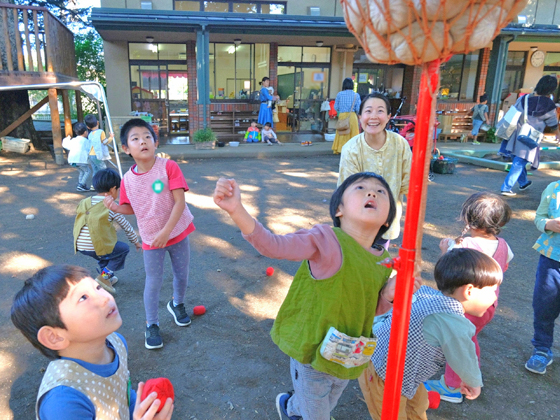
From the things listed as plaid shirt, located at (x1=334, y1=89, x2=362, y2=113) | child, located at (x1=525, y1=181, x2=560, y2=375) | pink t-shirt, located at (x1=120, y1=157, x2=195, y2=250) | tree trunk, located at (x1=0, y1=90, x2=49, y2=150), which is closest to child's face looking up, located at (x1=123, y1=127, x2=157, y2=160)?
pink t-shirt, located at (x1=120, y1=157, x2=195, y2=250)

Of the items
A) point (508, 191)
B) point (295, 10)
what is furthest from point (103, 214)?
point (295, 10)

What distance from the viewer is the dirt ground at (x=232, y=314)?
2.52 metres

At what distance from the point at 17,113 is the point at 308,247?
45.0 feet

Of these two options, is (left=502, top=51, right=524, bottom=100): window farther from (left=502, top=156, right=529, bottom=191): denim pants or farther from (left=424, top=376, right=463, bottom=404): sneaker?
(left=424, top=376, right=463, bottom=404): sneaker

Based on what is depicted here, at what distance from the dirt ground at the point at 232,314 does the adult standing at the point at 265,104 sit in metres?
6.90

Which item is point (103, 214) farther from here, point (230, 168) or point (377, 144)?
point (230, 168)

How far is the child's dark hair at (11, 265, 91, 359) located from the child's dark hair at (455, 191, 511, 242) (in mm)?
2246

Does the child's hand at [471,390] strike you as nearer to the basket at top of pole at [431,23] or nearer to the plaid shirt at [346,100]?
the basket at top of pole at [431,23]

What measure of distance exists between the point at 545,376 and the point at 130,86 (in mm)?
15075

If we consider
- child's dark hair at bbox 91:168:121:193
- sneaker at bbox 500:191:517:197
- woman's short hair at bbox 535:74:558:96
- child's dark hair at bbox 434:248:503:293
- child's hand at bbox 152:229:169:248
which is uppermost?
woman's short hair at bbox 535:74:558:96

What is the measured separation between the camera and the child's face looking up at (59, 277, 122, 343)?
141 cm

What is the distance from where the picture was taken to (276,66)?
14977mm

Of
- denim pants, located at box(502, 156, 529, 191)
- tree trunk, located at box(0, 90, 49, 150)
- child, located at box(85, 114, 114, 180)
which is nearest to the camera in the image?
denim pants, located at box(502, 156, 529, 191)

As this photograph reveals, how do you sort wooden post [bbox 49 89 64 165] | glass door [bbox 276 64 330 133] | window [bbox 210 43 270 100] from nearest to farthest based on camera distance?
wooden post [bbox 49 89 64 165] < window [bbox 210 43 270 100] < glass door [bbox 276 64 330 133]
